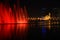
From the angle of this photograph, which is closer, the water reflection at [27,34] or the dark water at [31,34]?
the dark water at [31,34]

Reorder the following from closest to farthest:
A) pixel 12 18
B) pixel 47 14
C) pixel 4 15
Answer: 1. pixel 4 15
2. pixel 12 18
3. pixel 47 14

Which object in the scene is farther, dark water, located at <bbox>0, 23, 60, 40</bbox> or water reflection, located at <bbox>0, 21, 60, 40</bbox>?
water reflection, located at <bbox>0, 21, 60, 40</bbox>

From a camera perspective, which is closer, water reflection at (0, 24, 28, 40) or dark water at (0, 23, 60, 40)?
dark water at (0, 23, 60, 40)

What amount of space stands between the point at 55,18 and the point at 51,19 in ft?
4.96

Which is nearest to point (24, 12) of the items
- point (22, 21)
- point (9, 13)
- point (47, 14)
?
point (22, 21)

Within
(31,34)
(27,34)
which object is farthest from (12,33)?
(31,34)

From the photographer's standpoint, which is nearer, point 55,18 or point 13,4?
point 13,4

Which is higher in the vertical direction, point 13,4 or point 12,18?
point 13,4

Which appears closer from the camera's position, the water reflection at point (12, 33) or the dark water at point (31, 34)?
the dark water at point (31, 34)

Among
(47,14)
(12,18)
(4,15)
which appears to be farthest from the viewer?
(47,14)

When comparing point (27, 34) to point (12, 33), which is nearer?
point (27, 34)

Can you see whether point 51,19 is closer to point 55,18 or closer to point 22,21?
point 55,18

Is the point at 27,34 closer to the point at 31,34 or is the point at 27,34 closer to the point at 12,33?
the point at 31,34

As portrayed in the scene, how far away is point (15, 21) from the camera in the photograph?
4862cm
